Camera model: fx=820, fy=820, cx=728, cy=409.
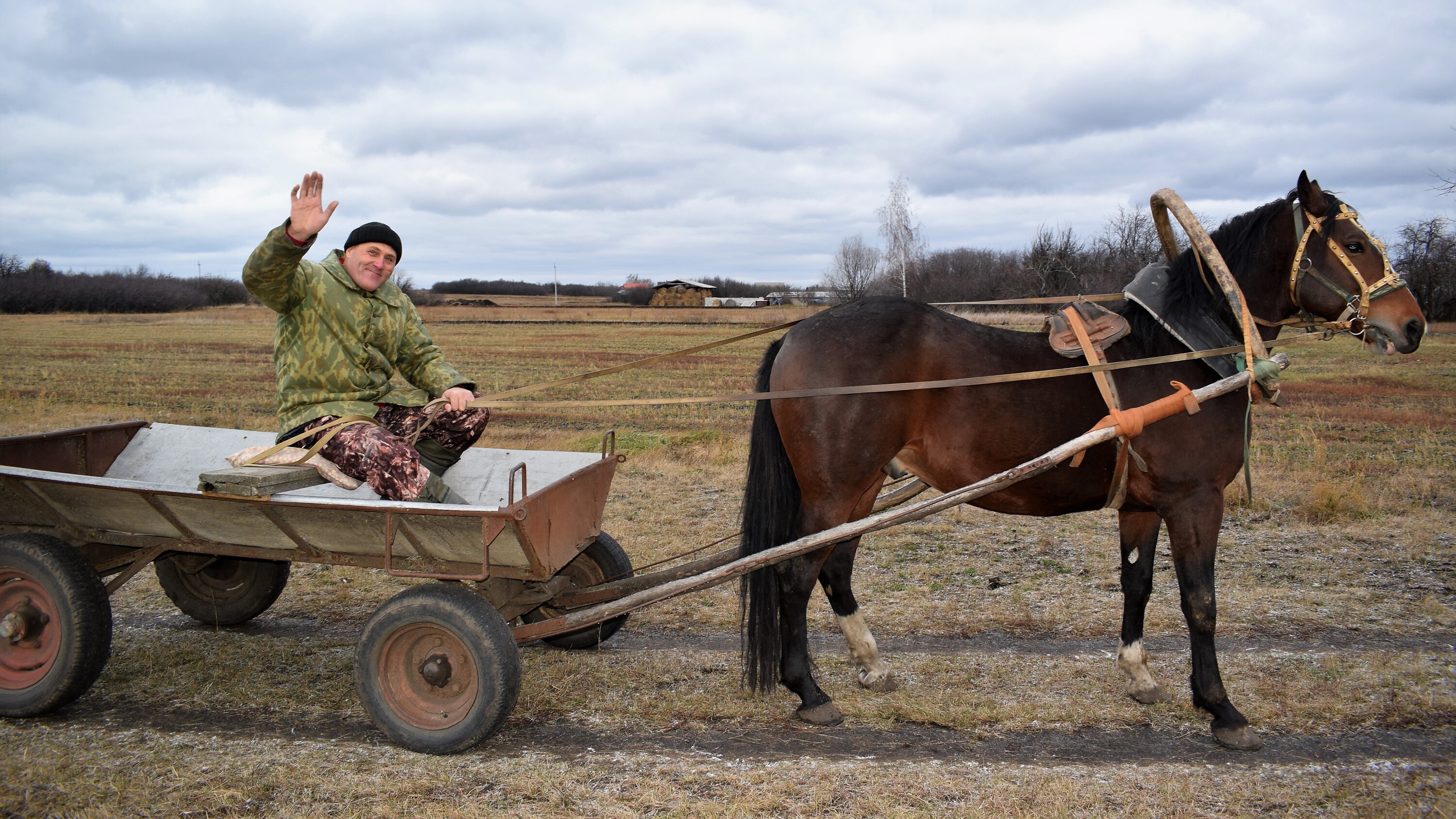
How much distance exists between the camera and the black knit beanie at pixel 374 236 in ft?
12.8

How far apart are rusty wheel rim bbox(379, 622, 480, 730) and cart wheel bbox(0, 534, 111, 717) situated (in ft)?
4.42

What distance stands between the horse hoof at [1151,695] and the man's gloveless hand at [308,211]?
4.29 meters

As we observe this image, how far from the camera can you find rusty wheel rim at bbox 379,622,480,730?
3523 millimetres

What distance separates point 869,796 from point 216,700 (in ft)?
10.3

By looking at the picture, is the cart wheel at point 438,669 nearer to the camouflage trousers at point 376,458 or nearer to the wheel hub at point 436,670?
the wheel hub at point 436,670

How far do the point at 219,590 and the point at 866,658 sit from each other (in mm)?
3828

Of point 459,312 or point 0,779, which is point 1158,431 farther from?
point 459,312

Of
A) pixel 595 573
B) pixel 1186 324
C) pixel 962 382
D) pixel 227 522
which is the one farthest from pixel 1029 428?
pixel 227 522

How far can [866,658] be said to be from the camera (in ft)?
13.9

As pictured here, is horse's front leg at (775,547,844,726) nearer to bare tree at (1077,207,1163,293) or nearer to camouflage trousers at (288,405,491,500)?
camouflage trousers at (288,405,491,500)

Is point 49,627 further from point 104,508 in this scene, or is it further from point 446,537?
point 446,537

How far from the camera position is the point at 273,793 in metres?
3.12

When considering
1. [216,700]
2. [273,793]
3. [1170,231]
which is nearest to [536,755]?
[273,793]

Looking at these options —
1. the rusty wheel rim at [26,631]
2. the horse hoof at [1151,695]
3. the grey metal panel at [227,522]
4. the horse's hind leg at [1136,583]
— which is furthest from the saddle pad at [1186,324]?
the rusty wheel rim at [26,631]
